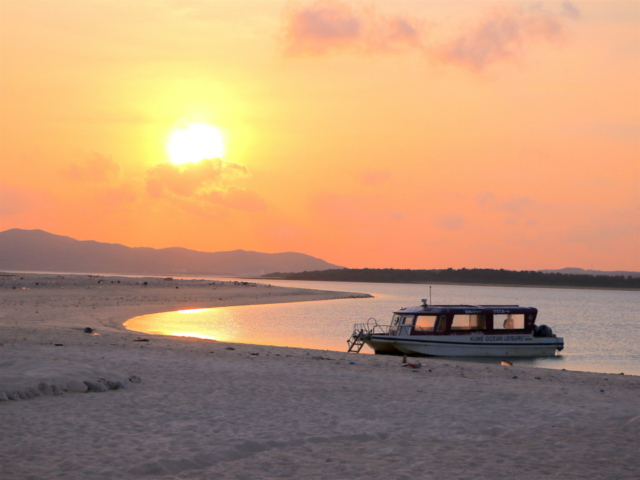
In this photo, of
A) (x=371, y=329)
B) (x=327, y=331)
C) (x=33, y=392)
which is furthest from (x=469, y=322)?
(x=33, y=392)

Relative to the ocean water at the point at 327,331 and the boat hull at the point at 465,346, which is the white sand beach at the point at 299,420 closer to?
the boat hull at the point at 465,346

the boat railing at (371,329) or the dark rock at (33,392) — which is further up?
the dark rock at (33,392)

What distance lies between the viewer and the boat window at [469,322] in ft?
112

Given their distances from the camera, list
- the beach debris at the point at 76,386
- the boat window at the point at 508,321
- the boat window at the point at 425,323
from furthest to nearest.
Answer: the boat window at the point at 508,321
the boat window at the point at 425,323
the beach debris at the point at 76,386

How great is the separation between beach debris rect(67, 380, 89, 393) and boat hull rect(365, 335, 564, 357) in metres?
20.0

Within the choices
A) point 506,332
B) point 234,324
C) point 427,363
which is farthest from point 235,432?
point 234,324

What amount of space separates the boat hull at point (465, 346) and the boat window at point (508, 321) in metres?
0.57

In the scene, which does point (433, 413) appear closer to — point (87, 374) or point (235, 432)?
point (235, 432)

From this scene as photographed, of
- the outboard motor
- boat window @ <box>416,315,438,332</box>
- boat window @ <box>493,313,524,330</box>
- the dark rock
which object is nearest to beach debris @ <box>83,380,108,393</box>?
the dark rock

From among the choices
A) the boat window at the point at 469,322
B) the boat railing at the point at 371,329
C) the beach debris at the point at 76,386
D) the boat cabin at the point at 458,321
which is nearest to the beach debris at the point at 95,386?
the beach debris at the point at 76,386

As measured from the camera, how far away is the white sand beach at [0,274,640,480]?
948 cm

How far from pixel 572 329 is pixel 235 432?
46776 millimetres

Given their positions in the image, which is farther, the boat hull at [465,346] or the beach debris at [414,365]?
the boat hull at [465,346]

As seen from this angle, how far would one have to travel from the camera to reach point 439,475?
9211 millimetres
